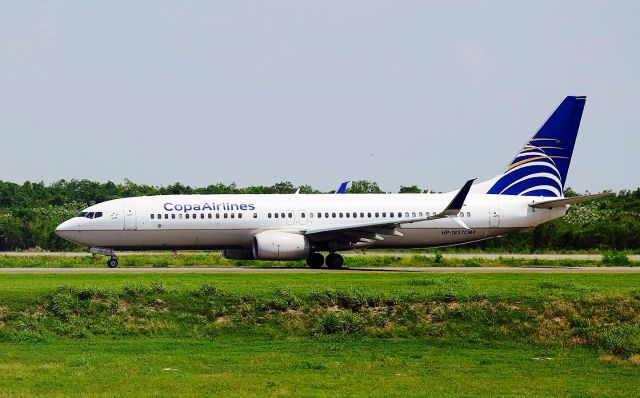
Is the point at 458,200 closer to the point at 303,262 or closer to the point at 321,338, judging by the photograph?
the point at 303,262

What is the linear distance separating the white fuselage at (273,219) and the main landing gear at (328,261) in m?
0.54

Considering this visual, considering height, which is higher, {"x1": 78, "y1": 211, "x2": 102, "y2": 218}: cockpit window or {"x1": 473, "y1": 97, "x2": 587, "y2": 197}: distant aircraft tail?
{"x1": 473, "y1": 97, "x2": 587, "y2": 197}: distant aircraft tail

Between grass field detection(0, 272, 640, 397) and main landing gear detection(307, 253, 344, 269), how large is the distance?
12353 mm

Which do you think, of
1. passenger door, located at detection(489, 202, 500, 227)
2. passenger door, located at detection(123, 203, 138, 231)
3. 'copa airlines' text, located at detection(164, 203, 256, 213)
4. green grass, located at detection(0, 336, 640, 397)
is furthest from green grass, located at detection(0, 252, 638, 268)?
green grass, located at detection(0, 336, 640, 397)

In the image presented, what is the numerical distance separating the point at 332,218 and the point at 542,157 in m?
11.8

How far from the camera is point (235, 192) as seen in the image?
9912cm

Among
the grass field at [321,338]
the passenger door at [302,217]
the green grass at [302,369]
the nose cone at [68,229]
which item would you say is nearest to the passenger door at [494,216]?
the passenger door at [302,217]

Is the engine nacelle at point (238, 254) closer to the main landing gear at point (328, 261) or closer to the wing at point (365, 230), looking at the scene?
the main landing gear at point (328, 261)

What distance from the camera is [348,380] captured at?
21328 millimetres

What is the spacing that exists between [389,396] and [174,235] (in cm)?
3239

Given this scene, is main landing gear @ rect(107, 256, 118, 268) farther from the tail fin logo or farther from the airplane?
the tail fin logo

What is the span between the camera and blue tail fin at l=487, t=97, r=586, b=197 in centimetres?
5525

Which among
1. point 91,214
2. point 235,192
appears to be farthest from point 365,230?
point 235,192

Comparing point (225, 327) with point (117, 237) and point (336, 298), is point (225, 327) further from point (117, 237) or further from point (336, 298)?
point (117, 237)
